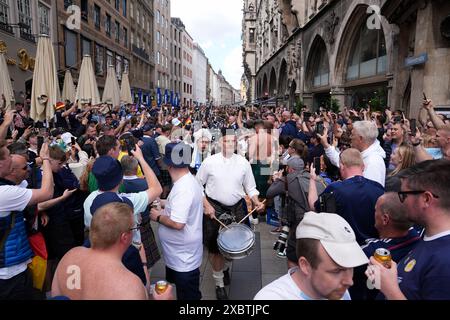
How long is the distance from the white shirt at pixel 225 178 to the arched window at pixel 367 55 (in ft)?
39.1

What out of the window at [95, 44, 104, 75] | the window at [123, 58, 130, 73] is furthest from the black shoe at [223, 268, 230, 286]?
the window at [123, 58, 130, 73]

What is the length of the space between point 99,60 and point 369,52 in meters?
22.3

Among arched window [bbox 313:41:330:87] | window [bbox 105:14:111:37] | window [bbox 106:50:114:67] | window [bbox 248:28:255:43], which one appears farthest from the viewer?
window [bbox 248:28:255:43]

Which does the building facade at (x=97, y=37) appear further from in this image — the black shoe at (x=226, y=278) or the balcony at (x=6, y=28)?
the black shoe at (x=226, y=278)

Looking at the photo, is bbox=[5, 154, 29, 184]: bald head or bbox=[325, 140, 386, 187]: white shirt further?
bbox=[325, 140, 386, 187]: white shirt

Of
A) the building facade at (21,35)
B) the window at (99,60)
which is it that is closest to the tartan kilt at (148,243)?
the building facade at (21,35)

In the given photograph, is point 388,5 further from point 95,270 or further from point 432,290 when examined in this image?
point 95,270

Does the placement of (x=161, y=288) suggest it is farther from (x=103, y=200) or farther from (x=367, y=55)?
(x=367, y=55)

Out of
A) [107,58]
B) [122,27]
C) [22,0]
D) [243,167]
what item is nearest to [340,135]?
[243,167]

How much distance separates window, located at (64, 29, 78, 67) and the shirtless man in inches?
925

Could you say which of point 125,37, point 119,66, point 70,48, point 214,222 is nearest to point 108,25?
point 119,66

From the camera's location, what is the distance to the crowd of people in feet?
5.77

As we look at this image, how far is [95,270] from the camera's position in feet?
6.26

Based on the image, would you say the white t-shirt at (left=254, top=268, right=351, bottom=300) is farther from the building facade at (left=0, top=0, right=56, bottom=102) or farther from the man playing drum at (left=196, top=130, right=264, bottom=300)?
the building facade at (left=0, top=0, right=56, bottom=102)
